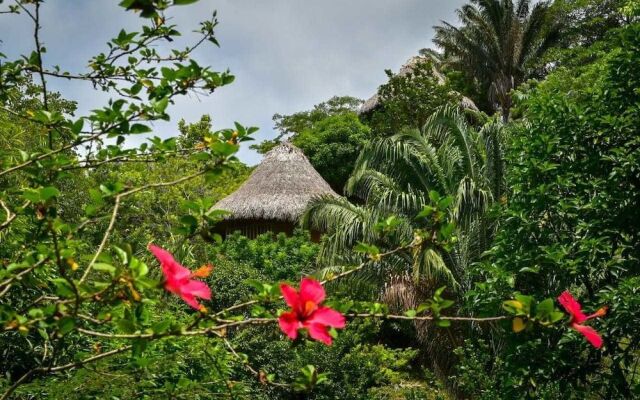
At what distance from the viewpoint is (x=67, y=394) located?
282 centimetres

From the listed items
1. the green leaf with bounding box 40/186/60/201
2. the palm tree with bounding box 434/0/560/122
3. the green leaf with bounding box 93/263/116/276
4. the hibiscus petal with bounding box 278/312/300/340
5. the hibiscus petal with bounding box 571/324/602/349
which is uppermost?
the palm tree with bounding box 434/0/560/122

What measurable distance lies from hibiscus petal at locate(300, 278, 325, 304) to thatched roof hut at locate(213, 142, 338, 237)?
13.1 meters

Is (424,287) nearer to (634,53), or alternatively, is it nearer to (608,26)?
(634,53)

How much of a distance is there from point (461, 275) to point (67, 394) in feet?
20.1

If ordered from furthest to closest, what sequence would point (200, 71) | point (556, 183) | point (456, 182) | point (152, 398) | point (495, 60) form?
point (495, 60) → point (456, 182) → point (556, 183) → point (152, 398) → point (200, 71)

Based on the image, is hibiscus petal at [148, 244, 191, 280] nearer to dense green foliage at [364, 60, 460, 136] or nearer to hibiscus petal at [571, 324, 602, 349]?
hibiscus petal at [571, 324, 602, 349]

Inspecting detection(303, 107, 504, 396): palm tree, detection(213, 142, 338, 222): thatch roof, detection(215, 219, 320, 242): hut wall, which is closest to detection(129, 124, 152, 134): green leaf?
detection(303, 107, 504, 396): palm tree

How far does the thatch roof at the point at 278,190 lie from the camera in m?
15.0

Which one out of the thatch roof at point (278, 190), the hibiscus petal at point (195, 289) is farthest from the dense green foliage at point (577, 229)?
the thatch roof at point (278, 190)

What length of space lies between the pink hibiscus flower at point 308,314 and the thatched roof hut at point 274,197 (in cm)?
1314

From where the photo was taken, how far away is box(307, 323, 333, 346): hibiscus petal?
3.41ft

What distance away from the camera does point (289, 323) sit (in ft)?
3.49

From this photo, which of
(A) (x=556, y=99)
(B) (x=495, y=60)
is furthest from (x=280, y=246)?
(B) (x=495, y=60)

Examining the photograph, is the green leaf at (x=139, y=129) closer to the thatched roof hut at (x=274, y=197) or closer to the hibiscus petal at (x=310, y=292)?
the hibiscus petal at (x=310, y=292)
